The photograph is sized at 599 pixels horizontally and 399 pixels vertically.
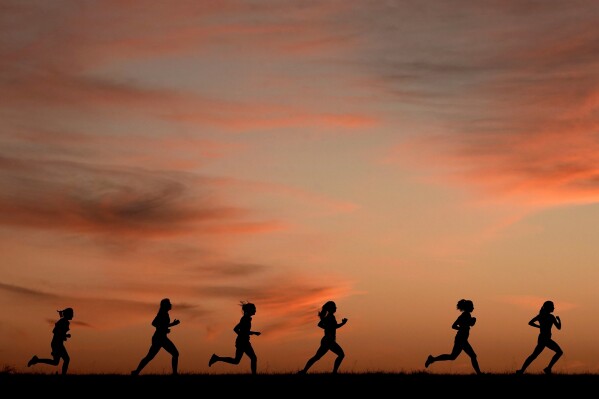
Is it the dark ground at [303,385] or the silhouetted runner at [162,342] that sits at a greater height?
the silhouetted runner at [162,342]

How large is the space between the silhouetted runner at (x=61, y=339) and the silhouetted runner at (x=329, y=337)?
699 centimetres

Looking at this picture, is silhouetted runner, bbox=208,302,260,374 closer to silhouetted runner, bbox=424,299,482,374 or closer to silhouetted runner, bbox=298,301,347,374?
silhouetted runner, bbox=298,301,347,374

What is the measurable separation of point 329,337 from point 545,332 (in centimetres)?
606

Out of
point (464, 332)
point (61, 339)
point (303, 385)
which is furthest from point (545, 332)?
point (61, 339)

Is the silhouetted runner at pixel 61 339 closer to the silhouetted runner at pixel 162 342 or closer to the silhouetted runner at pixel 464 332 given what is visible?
the silhouetted runner at pixel 162 342

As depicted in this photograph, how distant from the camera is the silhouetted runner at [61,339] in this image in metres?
33.3

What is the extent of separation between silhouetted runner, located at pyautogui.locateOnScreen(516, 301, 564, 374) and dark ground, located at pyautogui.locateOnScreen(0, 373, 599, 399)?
0.50 meters

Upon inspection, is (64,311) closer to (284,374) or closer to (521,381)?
(284,374)

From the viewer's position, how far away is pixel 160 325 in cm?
3166

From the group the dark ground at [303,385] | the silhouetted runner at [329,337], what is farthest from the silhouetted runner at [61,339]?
the silhouetted runner at [329,337]

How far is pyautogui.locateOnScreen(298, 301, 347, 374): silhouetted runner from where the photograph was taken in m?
32.1

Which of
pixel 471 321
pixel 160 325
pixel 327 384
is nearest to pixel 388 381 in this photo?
pixel 327 384

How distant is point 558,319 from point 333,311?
6.34m

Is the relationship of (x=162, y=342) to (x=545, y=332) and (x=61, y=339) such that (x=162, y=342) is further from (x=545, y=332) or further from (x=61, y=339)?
(x=545, y=332)
